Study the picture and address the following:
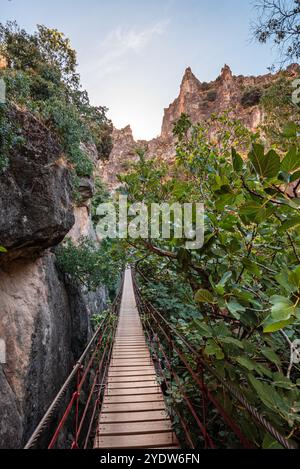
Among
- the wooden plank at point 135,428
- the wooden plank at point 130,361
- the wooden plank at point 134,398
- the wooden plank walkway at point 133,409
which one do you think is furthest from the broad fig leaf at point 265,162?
the wooden plank at point 130,361

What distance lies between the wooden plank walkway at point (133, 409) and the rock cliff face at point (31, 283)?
110 cm

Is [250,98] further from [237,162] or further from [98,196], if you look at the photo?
[237,162]

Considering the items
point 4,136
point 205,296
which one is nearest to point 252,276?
point 205,296

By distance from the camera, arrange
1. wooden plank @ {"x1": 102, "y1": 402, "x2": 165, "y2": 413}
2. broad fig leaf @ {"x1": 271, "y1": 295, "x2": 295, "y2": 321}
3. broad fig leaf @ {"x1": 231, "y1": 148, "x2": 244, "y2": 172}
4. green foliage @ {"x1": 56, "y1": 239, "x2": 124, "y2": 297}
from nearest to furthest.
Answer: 1. broad fig leaf @ {"x1": 271, "y1": 295, "x2": 295, "y2": 321}
2. broad fig leaf @ {"x1": 231, "y1": 148, "x2": 244, "y2": 172}
3. wooden plank @ {"x1": 102, "y1": 402, "x2": 165, "y2": 413}
4. green foliage @ {"x1": 56, "y1": 239, "x2": 124, "y2": 297}

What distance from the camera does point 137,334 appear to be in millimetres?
5645

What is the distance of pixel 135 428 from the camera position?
2072 mm

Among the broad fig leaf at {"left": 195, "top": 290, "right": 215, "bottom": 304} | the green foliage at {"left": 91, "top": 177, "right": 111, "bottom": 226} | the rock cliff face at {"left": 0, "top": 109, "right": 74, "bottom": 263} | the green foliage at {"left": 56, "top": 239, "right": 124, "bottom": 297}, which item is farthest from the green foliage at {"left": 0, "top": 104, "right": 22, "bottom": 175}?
the green foliage at {"left": 91, "top": 177, "right": 111, "bottom": 226}

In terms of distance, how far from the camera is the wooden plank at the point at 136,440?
73.7 inches

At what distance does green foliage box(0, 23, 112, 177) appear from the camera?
13.1 ft

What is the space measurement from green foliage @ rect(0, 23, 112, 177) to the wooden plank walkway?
13.6ft

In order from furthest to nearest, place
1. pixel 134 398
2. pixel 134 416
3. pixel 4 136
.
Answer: pixel 4 136, pixel 134 398, pixel 134 416

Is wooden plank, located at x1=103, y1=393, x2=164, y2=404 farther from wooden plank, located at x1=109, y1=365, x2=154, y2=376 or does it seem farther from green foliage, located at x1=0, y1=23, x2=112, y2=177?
green foliage, located at x1=0, y1=23, x2=112, y2=177

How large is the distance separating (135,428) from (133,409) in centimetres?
30
